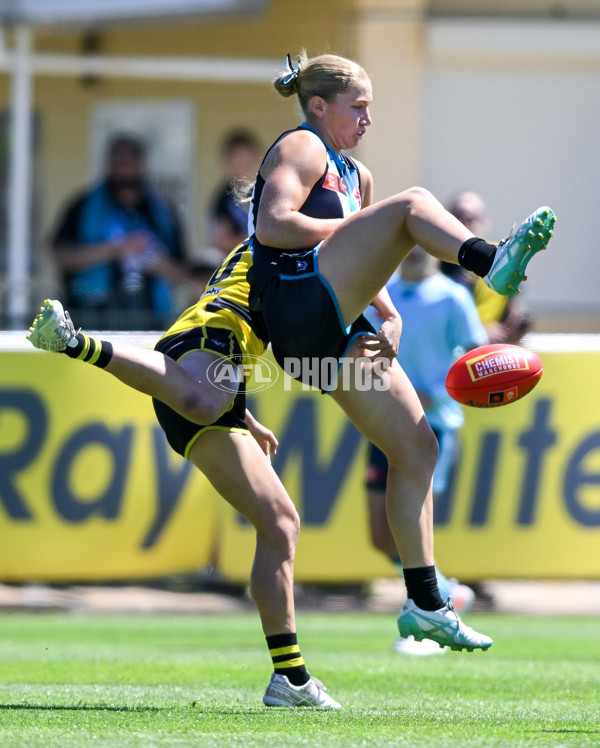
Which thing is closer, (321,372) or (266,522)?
(321,372)

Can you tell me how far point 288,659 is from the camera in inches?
218

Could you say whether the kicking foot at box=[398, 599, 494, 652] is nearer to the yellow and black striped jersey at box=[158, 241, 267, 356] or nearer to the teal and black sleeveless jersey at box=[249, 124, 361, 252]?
the yellow and black striped jersey at box=[158, 241, 267, 356]

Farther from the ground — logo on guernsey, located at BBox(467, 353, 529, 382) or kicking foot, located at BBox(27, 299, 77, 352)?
kicking foot, located at BBox(27, 299, 77, 352)

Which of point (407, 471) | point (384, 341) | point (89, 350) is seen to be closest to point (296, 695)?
point (407, 471)

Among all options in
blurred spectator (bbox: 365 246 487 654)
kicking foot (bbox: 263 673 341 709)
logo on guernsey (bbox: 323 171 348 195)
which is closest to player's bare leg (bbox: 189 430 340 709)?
kicking foot (bbox: 263 673 341 709)

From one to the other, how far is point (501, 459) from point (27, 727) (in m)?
6.24

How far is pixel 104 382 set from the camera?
10477 mm

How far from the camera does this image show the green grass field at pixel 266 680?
4.66m

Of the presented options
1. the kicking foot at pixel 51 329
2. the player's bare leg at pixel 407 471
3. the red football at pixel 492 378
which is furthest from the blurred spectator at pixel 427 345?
the kicking foot at pixel 51 329

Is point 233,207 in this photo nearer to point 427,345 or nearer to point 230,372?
point 427,345

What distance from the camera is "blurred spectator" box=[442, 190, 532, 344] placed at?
9141 mm

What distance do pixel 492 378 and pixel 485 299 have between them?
4.41m

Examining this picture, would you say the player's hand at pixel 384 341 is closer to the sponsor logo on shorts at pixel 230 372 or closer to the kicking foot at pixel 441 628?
the sponsor logo on shorts at pixel 230 372

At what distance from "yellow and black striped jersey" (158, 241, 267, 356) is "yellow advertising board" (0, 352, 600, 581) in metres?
4.69
